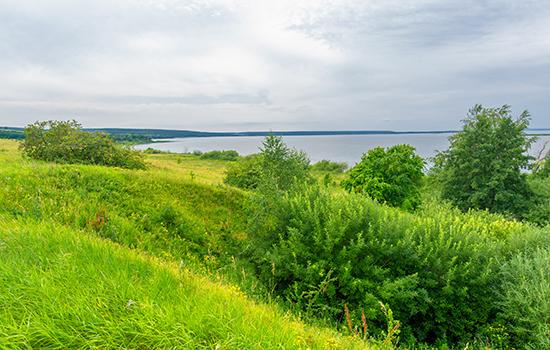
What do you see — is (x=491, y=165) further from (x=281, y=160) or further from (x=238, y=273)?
(x=238, y=273)

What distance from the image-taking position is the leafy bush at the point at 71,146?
60.1 ft

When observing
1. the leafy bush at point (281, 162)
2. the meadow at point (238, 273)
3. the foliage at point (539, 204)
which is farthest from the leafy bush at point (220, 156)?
the meadow at point (238, 273)

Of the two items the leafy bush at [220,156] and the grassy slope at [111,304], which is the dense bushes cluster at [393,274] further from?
the leafy bush at [220,156]

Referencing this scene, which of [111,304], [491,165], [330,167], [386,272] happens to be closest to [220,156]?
[330,167]

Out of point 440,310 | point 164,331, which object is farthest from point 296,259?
point 164,331

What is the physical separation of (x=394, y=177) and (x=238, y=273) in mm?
16724

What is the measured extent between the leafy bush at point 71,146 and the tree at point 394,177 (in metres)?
15.9

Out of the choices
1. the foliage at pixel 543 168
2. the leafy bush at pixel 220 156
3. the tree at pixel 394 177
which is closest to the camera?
the tree at pixel 394 177

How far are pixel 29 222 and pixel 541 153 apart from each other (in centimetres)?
6451

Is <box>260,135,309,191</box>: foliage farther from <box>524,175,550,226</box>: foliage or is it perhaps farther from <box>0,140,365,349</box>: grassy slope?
<box>524,175,550,226</box>: foliage

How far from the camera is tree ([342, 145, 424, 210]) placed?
21594 mm

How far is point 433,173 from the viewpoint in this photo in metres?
33.8

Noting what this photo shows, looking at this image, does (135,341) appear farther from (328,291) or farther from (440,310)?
(440,310)

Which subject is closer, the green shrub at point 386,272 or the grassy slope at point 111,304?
the grassy slope at point 111,304
